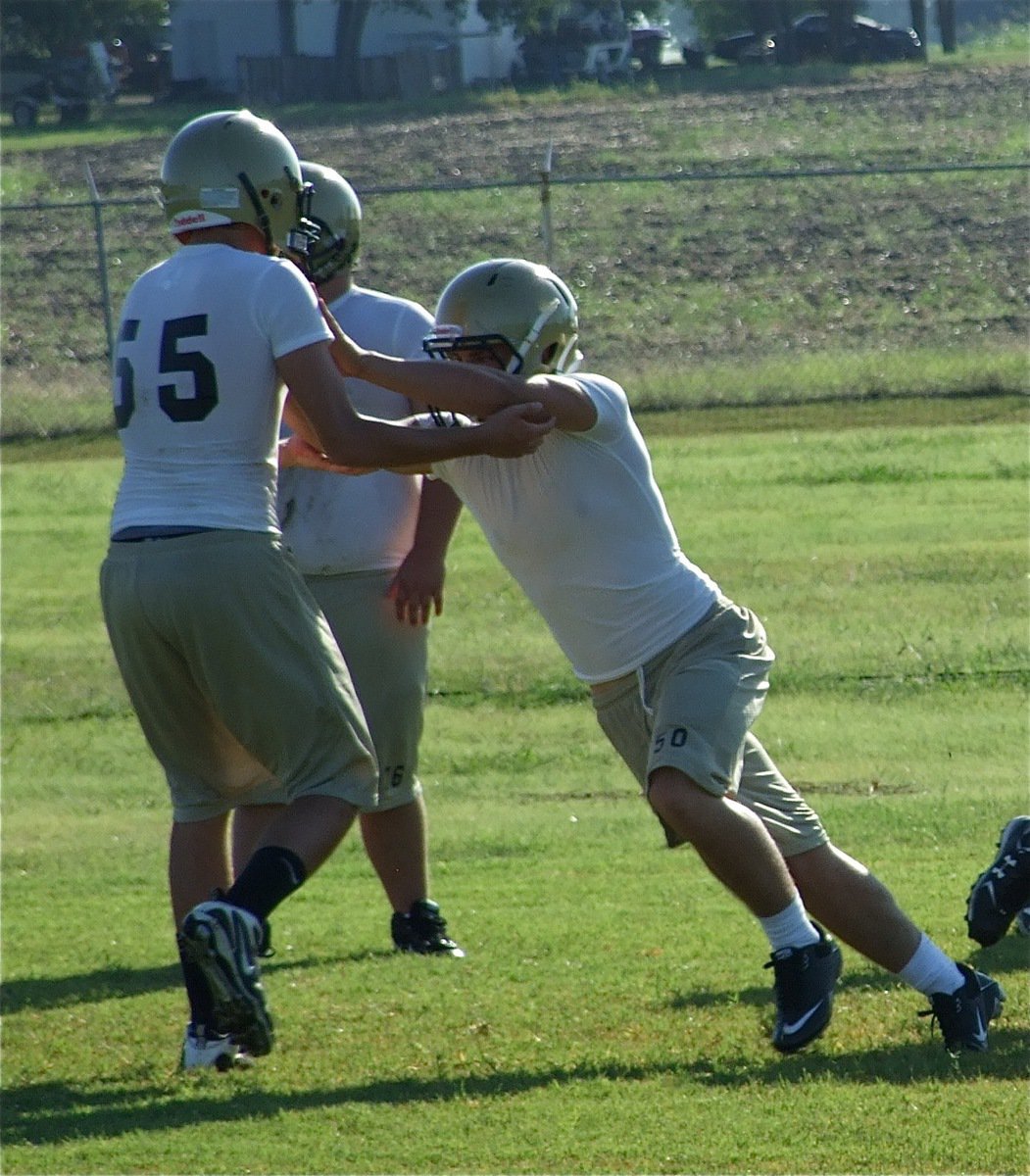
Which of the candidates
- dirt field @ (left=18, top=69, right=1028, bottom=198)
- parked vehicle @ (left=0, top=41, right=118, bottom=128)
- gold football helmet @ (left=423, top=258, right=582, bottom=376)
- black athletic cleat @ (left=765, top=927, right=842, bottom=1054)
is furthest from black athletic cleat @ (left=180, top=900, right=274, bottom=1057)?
parked vehicle @ (left=0, top=41, right=118, bottom=128)

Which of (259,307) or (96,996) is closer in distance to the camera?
(259,307)

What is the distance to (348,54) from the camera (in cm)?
3388

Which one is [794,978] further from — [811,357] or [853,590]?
[811,357]

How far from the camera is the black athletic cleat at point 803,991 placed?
4.88 m

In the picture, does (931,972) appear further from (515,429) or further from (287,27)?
(287,27)

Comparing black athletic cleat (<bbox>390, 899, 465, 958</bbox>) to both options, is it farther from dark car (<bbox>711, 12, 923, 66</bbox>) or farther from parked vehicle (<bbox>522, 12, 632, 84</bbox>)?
parked vehicle (<bbox>522, 12, 632, 84</bbox>)

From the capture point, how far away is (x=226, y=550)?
4.84m

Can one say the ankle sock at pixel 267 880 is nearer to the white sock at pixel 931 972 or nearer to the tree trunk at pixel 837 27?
the white sock at pixel 931 972

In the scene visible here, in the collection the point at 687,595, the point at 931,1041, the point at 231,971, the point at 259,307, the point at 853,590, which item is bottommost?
the point at 853,590

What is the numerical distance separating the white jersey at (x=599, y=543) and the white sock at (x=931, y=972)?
3.26ft

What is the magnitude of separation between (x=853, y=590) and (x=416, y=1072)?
783 centimetres

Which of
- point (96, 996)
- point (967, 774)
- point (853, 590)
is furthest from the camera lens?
point (853, 590)

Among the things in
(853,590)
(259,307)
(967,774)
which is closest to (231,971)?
(259,307)

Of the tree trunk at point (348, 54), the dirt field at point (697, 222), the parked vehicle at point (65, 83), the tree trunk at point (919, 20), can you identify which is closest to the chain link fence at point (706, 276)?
the dirt field at point (697, 222)
